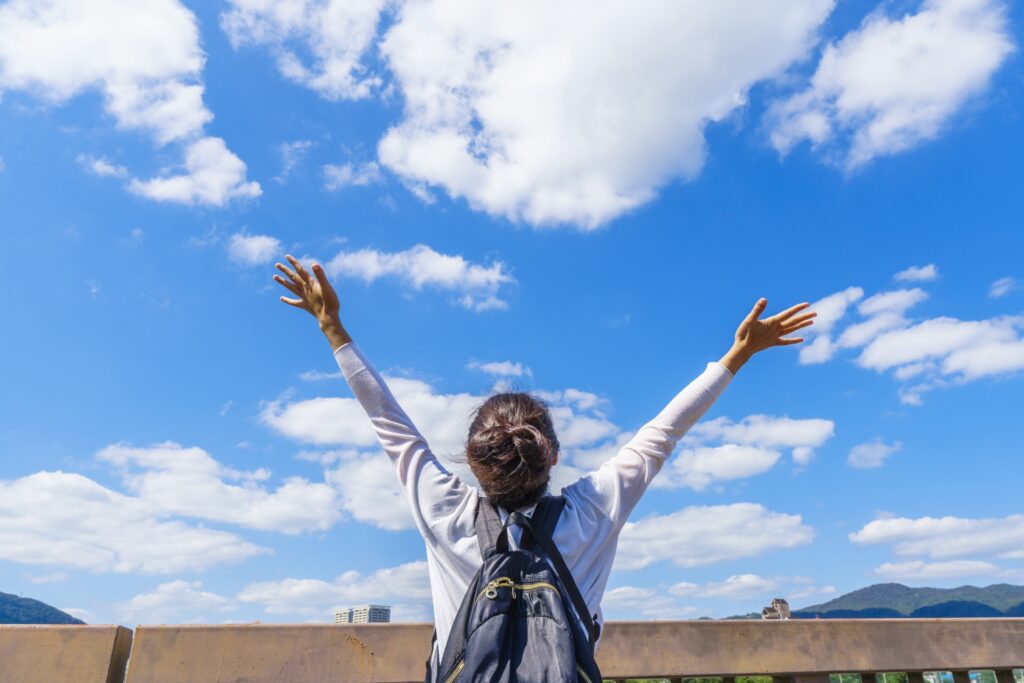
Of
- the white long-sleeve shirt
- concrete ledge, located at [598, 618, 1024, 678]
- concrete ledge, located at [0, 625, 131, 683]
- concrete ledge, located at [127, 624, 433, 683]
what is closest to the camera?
the white long-sleeve shirt

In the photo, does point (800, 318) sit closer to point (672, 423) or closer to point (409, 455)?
point (672, 423)

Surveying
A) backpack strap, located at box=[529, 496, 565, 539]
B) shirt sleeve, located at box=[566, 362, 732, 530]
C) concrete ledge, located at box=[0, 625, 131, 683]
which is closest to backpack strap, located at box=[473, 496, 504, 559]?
backpack strap, located at box=[529, 496, 565, 539]

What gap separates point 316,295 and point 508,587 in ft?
4.71

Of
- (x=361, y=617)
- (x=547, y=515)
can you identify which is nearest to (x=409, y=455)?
(x=547, y=515)

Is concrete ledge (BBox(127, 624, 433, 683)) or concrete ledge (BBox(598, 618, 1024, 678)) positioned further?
concrete ledge (BBox(598, 618, 1024, 678))

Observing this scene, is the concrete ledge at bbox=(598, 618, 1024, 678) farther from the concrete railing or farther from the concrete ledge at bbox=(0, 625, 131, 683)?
the concrete ledge at bbox=(0, 625, 131, 683)

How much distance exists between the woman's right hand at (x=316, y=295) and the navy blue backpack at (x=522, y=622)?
109cm

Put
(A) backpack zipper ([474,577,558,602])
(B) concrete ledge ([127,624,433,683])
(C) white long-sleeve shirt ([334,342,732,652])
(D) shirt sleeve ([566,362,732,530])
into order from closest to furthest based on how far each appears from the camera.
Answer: (A) backpack zipper ([474,577,558,602]) < (C) white long-sleeve shirt ([334,342,732,652]) < (D) shirt sleeve ([566,362,732,530]) < (B) concrete ledge ([127,624,433,683])

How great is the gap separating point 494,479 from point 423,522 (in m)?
0.28

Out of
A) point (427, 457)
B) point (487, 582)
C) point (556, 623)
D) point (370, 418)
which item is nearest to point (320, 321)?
point (370, 418)

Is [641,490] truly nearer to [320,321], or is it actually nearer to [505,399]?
[505,399]

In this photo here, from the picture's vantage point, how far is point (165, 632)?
3506 mm

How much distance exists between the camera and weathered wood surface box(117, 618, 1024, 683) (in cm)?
351

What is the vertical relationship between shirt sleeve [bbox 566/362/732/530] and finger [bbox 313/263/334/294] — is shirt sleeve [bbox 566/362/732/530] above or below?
below
